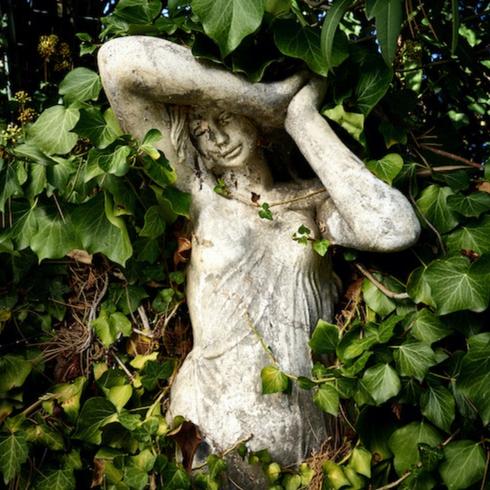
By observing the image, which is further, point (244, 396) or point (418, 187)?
point (418, 187)

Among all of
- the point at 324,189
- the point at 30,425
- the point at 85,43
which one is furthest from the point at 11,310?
the point at 324,189

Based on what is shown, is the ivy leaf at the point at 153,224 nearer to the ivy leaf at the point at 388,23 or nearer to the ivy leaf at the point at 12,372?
the ivy leaf at the point at 12,372

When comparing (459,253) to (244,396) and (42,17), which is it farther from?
(42,17)

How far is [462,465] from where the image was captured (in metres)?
1.61

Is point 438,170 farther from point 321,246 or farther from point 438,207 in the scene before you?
point 321,246

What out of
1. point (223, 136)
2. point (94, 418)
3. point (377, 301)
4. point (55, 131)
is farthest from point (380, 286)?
point (55, 131)

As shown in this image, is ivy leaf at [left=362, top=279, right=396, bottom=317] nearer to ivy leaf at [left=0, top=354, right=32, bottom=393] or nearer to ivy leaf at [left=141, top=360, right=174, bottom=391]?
ivy leaf at [left=141, top=360, right=174, bottom=391]

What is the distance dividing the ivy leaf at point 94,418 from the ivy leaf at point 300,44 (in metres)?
0.87

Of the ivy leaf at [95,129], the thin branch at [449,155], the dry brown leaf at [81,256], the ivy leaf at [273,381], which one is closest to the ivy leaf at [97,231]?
the ivy leaf at [95,129]

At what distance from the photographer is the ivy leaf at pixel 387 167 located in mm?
1704

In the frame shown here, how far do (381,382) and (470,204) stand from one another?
428 millimetres

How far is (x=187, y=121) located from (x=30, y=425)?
785mm

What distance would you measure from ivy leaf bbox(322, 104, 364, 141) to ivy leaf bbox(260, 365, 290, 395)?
0.55m

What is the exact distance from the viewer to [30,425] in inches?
71.3
